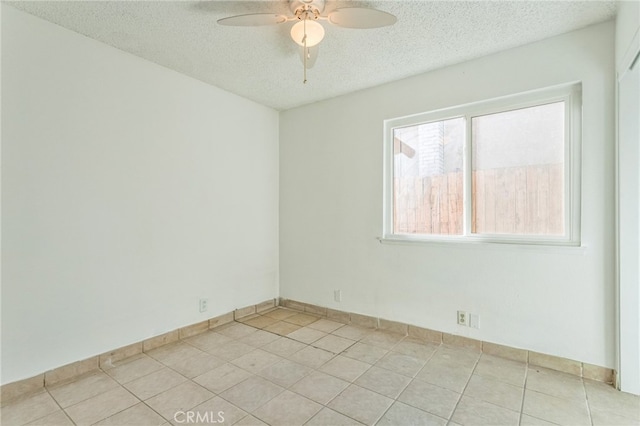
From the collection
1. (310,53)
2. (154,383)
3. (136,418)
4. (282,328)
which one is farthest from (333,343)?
(310,53)

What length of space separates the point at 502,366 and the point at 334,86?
295 centimetres

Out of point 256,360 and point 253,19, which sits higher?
point 253,19

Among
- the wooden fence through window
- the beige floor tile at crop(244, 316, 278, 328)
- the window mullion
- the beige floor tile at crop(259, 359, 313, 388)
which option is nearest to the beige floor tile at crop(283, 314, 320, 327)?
the beige floor tile at crop(244, 316, 278, 328)

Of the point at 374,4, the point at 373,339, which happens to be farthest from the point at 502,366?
the point at 374,4

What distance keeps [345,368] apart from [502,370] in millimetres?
1187

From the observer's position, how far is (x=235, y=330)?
3.15 metres

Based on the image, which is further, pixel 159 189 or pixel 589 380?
pixel 159 189

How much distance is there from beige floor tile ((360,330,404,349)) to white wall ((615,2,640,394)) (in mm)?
1548

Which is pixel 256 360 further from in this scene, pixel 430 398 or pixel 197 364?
pixel 430 398

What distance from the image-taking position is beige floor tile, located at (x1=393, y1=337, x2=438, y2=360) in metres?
2.59

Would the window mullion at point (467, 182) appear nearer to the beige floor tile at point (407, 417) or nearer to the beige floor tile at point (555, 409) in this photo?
the beige floor tile at point (555, 409)

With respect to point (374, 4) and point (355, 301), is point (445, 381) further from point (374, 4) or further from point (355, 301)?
point (374, 4)

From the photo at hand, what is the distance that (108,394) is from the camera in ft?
6.63

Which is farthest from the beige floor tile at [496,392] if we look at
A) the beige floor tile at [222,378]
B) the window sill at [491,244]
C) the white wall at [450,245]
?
the beige floor tile at [222,378]
